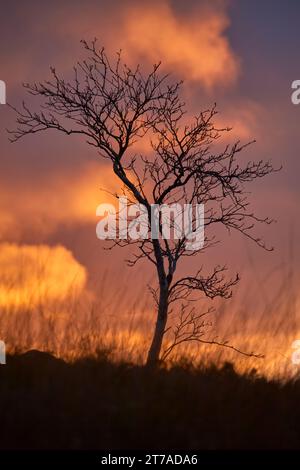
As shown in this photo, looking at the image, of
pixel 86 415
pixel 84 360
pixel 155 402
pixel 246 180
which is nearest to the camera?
pixel 86 415

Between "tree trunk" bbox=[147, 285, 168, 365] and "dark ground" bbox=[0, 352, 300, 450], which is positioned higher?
"tree trunk" bbox=[147, 285, 168, 365]

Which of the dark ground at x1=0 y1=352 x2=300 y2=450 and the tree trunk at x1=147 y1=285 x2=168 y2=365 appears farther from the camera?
the tree trunk at x1=147 y1=285 x2=168 y2=365

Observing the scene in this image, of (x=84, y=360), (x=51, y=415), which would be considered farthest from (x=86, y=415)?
(x=84, y=360)

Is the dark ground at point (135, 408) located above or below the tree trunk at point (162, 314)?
below

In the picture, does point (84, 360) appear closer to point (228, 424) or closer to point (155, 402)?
point (155, 402)

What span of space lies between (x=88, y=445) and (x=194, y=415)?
142cm

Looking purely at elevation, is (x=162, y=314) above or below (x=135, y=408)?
above

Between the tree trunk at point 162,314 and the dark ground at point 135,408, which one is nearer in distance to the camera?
the dark ground at point 135,408

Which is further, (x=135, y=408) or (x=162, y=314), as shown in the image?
(x=162, y=314)

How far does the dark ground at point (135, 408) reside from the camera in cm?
673

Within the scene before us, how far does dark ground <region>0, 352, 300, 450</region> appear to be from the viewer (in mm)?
6734

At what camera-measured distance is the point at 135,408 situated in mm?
7230
